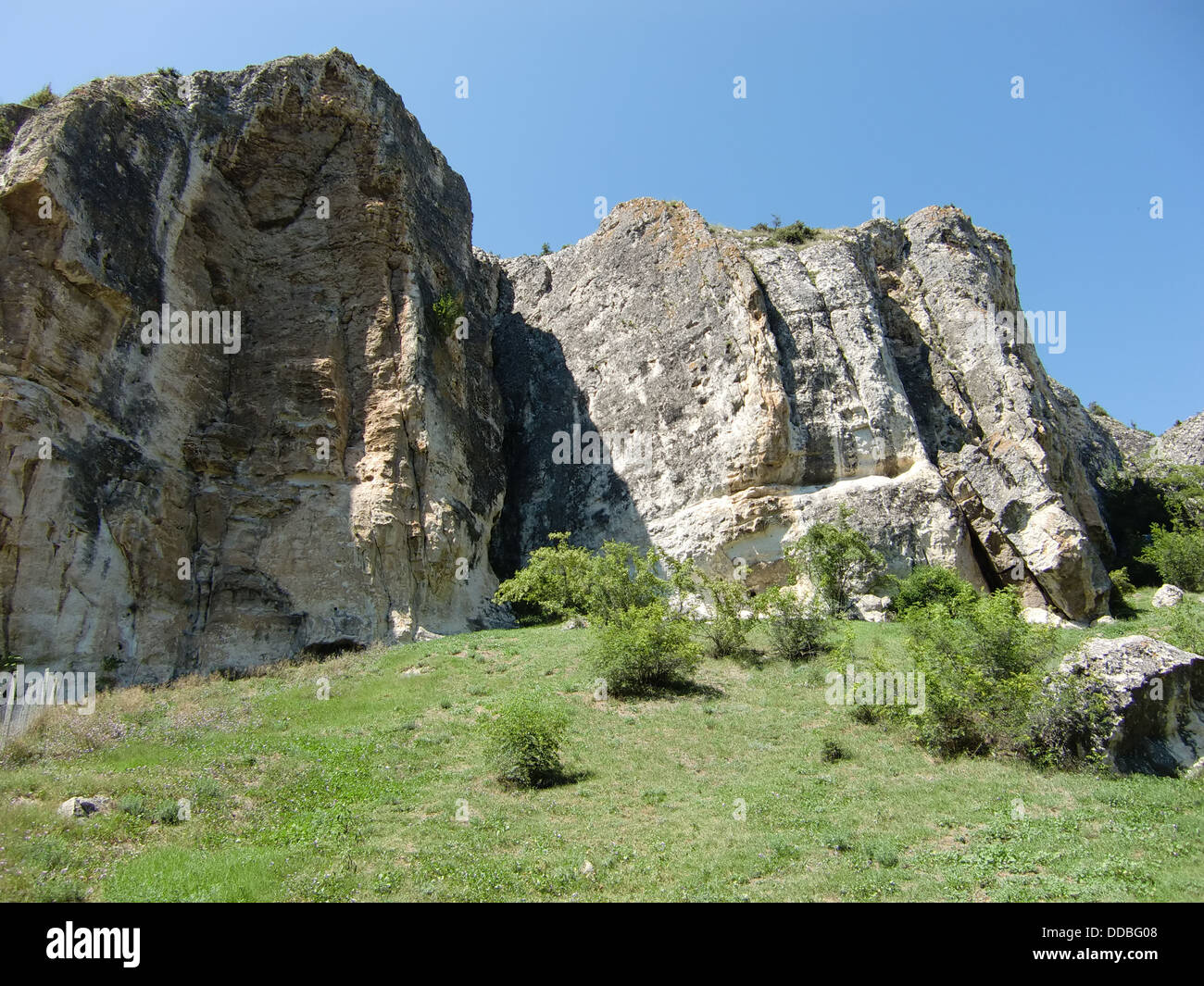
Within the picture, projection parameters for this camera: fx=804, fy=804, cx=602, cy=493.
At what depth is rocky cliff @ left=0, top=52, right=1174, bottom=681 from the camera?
63.1ft

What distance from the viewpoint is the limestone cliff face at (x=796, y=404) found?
86.6ft

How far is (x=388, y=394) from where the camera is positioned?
81.0ft

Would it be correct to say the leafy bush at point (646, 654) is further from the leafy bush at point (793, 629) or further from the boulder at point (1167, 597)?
the boulder at point (1167, 597)

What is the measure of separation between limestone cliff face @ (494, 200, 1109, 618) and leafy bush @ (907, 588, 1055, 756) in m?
12.1

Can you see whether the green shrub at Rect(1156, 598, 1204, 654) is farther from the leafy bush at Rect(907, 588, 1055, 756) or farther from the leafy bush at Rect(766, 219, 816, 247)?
the leafy bush at Rect(766, 219, 816, 247)

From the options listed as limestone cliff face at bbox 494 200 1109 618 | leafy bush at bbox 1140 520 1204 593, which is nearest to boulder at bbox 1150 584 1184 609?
leafy bush at bbox 1140 520 1204 593

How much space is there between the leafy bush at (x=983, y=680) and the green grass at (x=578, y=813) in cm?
47

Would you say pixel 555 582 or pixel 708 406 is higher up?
pixel 708 406

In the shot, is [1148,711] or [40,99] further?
[40,99]

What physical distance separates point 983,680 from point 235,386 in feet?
70.8

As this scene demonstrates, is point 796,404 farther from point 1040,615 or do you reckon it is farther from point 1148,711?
point 1148,711

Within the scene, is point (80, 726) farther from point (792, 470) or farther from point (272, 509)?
point (792, 470)

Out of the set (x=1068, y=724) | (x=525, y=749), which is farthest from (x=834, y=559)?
(x=525, y=749)

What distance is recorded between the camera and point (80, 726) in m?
12.7
